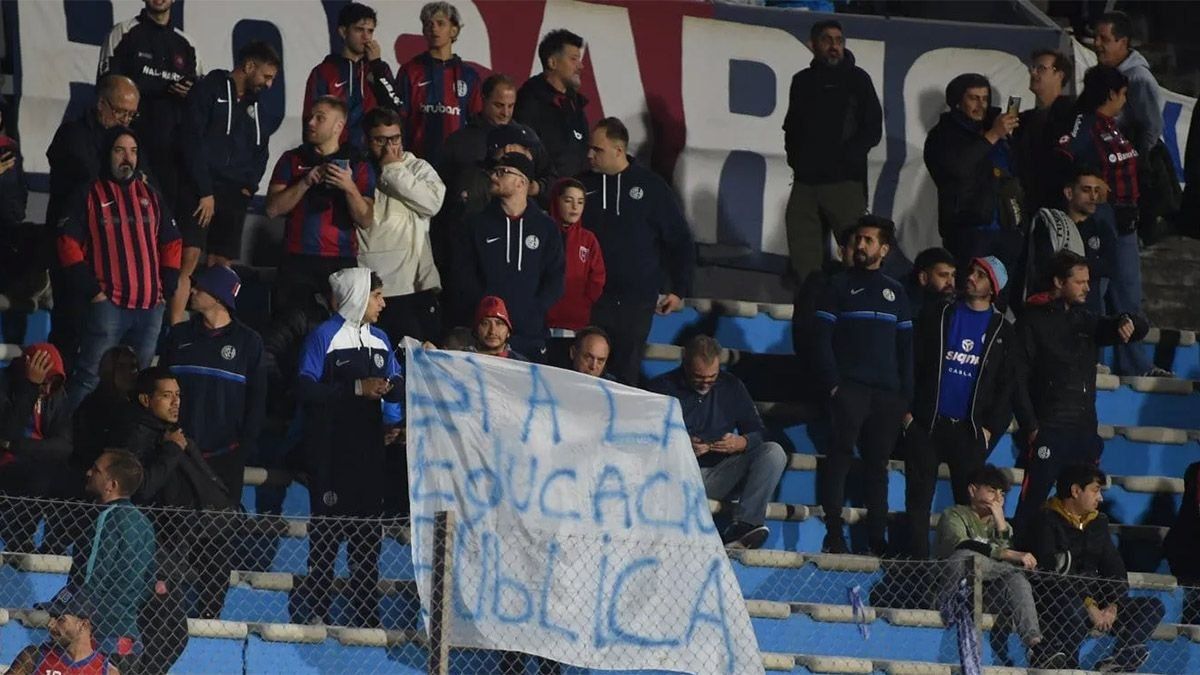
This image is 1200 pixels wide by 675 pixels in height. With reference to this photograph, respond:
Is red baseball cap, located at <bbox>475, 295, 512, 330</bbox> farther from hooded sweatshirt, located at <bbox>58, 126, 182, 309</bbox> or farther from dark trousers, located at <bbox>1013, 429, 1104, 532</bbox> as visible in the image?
dark trousers, located at <bbox>1013, 429, 1104, 532</bbox>

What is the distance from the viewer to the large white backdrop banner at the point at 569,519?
11273 millimetres

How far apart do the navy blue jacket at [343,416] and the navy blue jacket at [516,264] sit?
2.72ft

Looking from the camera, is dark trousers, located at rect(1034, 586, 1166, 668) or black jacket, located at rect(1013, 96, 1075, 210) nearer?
dark trousers, located at rect(1034, 586, 1166, 668)

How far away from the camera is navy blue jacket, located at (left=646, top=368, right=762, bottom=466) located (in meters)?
12.8

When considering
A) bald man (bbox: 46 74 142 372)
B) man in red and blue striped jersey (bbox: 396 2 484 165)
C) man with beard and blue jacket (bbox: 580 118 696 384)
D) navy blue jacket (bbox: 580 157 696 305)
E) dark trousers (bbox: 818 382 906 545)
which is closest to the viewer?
bald man (bbox: 46 74 142 372)

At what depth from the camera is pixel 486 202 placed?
550 inches

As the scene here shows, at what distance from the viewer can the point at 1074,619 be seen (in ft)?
41.0

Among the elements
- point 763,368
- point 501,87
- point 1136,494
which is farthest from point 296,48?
point 1136,494

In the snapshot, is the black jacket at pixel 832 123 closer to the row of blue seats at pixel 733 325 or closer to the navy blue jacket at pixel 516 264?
the row of blue seats at pixel 733 325

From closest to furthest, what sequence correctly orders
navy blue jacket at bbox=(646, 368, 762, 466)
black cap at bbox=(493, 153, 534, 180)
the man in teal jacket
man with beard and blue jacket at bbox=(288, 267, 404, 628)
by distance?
the man in teal jacket → man with beard and blue jacket at bbox=(288, 267, 404, 628) → navy blue jacket at bbox=(646, 368, 762, 466) → black cap at bbox=(493, 153, 534, 180)

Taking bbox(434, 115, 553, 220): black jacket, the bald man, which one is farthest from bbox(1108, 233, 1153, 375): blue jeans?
the bald man

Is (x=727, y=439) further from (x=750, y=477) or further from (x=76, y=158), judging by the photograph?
(x=76, y=158)

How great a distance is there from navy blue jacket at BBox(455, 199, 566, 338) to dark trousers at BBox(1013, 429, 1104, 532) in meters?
2.63

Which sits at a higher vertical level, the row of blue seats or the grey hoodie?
the grey hoodie
